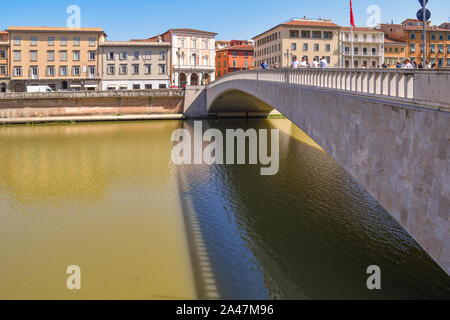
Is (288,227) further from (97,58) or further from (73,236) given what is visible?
(97,58)

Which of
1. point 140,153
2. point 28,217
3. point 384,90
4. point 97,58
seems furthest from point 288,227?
point 97,58

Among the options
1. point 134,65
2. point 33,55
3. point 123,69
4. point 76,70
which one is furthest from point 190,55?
point 33,55

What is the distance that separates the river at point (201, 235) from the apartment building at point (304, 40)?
135 ft

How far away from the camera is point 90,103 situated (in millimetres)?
44906

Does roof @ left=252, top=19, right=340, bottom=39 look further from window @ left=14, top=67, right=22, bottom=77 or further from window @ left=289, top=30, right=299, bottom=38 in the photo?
window @ left=14, top=67, right=22, bottom=77

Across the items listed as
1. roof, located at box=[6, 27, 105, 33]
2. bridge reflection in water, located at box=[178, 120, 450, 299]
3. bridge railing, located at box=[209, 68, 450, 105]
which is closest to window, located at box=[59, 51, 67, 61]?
roof, located at box=[6, 27, 105, 33]

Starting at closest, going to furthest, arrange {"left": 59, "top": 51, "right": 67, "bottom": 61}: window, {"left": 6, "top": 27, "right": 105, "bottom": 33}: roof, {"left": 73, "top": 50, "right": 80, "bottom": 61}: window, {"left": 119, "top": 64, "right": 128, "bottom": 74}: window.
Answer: {"left": 6, "top": 27, "right": 105, "bottom": 33}: roof, {"left": 59, "top": 51, "right": 67, "bottom": 61}: window, {"left": 73, "top": 50, "right": 80, "bottom": 61}: window, {"left": 119, "top": 64, "right": 128, "bottom": 74}: window

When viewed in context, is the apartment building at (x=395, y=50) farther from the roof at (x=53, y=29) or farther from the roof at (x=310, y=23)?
the roof at (x=53, y=29)

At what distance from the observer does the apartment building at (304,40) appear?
59844 millimetres

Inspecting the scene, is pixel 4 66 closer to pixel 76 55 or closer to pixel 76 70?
pixel 76 70

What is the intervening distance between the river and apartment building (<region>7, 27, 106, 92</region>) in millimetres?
34142

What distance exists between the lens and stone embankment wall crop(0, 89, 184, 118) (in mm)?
42500

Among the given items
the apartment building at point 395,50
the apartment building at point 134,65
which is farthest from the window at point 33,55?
the apartment building at point 395,50
